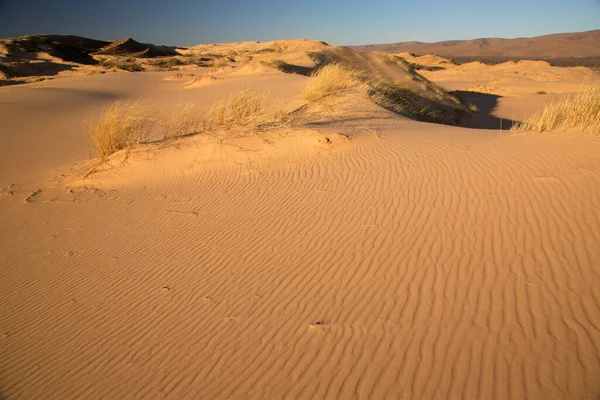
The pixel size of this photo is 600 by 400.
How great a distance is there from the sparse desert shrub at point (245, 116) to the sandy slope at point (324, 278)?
159 cm

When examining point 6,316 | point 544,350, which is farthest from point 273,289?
point 6,316

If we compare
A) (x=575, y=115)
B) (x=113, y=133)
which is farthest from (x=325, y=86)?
(x=575, y=115)

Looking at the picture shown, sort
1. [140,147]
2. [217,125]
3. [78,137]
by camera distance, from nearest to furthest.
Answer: [140,147] → [217,125] → [78,137]

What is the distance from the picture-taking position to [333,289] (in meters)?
3.37

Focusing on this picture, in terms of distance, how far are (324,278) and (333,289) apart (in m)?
0.20

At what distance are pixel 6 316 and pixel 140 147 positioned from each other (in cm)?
496

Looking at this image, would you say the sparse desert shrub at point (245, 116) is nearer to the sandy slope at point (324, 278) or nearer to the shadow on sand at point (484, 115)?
the sandy slope at point (324, 278)

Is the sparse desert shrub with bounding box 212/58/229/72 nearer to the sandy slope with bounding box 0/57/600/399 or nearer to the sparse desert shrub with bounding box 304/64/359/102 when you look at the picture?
the sparse desert shrub with bounding box 304/64/359/102

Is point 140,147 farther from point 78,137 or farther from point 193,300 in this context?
point 193,300

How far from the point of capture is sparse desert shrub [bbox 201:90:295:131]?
8195 mm

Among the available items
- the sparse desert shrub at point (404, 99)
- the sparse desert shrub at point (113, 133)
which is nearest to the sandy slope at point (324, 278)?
the sparse desert shrub at point (113, 133)

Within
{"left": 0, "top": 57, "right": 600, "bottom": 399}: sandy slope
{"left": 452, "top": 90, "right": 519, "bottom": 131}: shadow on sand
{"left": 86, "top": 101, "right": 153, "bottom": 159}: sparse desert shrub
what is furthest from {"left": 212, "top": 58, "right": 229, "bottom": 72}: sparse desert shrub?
{"left": 0, "top": 57, "right": 600, "bottom": 399}: sandy slope

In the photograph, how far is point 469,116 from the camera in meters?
17.0

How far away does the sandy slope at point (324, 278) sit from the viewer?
2.56 metres
